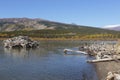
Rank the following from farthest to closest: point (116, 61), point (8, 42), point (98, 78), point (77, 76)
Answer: point (8, 42)
point (116, 61)
point (77, 76)
point (98, 78)

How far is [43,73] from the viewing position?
153 ft

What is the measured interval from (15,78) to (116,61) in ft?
59.9

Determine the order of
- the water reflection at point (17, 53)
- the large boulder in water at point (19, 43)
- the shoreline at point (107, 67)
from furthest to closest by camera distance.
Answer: the large boulder in water at point (19, 43)
the water reflection at point (17, 53)
the shoreline at point (107, 67)

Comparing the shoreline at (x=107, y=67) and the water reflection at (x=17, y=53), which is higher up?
the shoreline at (x=107, y=67)

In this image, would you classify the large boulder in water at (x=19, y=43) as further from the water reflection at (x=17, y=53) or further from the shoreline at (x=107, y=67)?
the shoreline at (x=107, y=67)

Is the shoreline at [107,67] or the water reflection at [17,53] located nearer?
the shoreline at [107,67]

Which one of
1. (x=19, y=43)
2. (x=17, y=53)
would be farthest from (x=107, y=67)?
(x=19, y=43)

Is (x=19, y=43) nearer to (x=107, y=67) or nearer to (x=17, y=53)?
(x=17, y=53)

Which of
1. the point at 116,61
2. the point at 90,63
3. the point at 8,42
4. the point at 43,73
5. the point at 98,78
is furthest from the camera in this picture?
the point at 8,42

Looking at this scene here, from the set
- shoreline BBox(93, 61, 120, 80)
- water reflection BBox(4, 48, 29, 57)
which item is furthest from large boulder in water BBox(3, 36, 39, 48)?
shoreline BBox(93, 61, 120, 80)

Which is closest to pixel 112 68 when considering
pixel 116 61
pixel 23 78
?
pixel 116 61

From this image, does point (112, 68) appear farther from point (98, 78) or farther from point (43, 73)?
point (43, 73)

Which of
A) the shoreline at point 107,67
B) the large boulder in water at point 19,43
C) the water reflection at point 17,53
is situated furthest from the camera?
the large boulder in water at point 19,43

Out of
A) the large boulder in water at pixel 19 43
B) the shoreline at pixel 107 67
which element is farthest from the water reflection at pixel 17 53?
the shoreline at pixel 107 67
